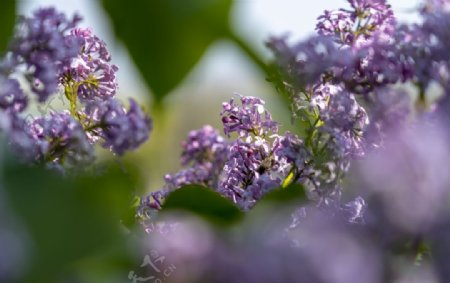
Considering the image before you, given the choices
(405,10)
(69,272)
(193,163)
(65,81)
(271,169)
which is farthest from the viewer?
(193,163)

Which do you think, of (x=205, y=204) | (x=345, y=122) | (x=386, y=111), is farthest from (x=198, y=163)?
(x=205, y=204)

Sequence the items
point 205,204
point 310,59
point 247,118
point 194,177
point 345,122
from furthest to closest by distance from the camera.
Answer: point 247,118, point 194,177, point 345,122, point 310,59, point 205,204

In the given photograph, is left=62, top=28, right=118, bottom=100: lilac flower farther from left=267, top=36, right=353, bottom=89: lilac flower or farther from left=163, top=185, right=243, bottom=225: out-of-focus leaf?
left=163, top=185, right=243, bottom=225: out-of-focus leaf

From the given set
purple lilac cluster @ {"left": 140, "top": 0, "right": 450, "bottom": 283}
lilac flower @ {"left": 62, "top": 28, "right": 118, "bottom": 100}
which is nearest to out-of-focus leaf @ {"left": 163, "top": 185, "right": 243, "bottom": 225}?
purple lilac cluster @ {"left": 140, "top": 0, "right": 450, "bottom": 283}

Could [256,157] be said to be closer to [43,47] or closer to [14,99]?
[14,99]

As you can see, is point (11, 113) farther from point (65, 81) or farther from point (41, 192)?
point (41, 192)

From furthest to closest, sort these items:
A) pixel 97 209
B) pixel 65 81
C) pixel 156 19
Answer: pixel 65 81 → pixel 97 209 → pixel 156 19

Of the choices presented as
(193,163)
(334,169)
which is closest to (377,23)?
(334,169)
